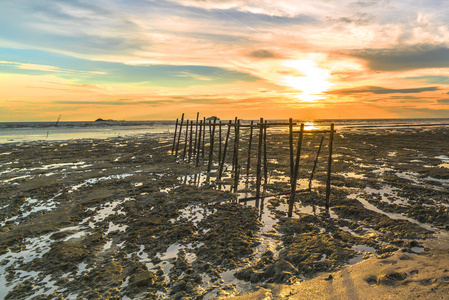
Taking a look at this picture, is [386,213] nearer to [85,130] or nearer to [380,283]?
[380,283]

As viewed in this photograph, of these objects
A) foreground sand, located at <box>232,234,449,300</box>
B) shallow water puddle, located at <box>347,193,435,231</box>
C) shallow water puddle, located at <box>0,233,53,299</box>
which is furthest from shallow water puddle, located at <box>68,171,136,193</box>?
shallow water puddle, located at <box>347,193,435,231</box>

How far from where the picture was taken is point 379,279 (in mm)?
4809

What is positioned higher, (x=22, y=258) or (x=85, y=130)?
(x=85, y=130)

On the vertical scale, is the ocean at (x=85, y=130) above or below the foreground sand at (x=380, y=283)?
above

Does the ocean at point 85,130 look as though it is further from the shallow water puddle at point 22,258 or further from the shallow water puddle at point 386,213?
the shallow water puddle at point 386,213

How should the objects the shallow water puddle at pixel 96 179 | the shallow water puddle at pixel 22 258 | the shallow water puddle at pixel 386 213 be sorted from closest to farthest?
1. the shallow water puddle at pixel 22 258
2. the shallow water puddle at pixel 386 213
3. the shallow water puddle at pixel 96 179

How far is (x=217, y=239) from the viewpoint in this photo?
6.99 m

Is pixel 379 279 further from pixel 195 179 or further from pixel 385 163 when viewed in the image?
pixel 385 163

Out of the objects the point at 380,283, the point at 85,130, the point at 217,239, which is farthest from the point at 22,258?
the point at 85,130

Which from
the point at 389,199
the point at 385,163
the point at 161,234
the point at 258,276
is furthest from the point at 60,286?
the point at 385,163

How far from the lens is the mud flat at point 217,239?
498cm

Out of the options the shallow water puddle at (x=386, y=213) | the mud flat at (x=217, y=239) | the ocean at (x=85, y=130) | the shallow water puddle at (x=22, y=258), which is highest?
the ocean at (x=85, y=130)

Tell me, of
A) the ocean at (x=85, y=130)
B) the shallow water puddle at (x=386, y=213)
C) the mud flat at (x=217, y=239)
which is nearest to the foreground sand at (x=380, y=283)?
the mud flat at (x=217, y=239)

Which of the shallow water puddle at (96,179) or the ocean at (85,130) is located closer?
the shallow water puddle at (96,179)
